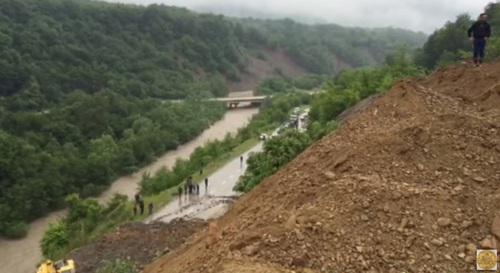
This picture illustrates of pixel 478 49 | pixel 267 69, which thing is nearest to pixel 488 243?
pixel 478 49

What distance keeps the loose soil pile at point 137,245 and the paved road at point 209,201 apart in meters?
2.84

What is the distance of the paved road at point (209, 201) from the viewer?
27172 mm

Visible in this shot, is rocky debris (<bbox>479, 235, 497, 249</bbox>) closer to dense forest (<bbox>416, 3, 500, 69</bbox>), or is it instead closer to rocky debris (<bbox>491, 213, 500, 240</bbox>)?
rocky debris (<bbox>491, 213, 500, 240</bbox>)

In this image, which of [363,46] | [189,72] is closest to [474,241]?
[189,72]

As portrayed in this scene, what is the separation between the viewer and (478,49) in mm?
18016

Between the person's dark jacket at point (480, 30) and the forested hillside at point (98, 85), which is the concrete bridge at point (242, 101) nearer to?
the forested hillside at point (98, 85)

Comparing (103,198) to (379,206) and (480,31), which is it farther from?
(379,206)

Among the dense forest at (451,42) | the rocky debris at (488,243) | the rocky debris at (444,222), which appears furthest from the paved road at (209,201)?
the dense forest at (451,42)

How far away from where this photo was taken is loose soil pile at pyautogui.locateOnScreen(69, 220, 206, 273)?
62.6 feet

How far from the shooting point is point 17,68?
81.6 meters

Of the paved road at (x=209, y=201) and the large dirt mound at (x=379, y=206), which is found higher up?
the large dirt mound at (x=379, y=206)

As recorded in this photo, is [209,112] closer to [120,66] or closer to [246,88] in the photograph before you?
[120,66]

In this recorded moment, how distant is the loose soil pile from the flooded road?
17871mm

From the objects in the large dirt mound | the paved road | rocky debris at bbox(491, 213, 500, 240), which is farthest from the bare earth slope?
rocky debris at bbox(491, 213, 500, 240)
